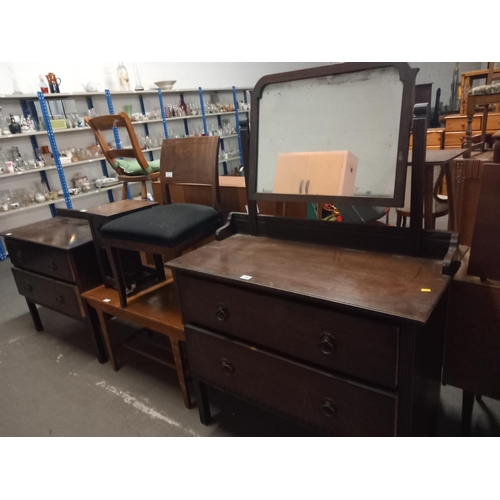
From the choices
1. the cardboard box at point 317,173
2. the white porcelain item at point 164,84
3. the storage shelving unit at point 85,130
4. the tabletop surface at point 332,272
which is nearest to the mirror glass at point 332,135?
the cardboard box at point 317,173

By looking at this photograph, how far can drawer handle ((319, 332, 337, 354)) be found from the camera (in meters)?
0.93

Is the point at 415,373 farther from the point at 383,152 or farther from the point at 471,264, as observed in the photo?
the point at 383,152

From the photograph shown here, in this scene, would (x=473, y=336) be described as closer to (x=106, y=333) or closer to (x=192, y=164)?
(x=192, y=164)

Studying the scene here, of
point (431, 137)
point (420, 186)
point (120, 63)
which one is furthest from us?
point (431, 137)

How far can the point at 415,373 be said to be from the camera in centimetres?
87

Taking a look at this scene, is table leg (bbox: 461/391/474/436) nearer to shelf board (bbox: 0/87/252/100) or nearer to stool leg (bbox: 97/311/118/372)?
stool leg (bbox: 97/311/118/372)

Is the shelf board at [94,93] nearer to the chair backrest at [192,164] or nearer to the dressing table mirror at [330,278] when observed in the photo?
the chair backrest at [192,164]

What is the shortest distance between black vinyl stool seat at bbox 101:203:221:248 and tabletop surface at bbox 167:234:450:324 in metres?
0.18

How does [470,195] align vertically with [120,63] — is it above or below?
below

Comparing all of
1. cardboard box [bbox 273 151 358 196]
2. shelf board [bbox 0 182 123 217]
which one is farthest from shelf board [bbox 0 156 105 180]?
cardboard box [bbox 273 151 358 196]

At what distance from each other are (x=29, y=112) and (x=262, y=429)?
3952 millimetres

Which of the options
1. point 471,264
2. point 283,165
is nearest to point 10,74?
point 283,165

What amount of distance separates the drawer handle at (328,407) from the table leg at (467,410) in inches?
20.6

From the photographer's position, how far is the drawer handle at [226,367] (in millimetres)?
1212
